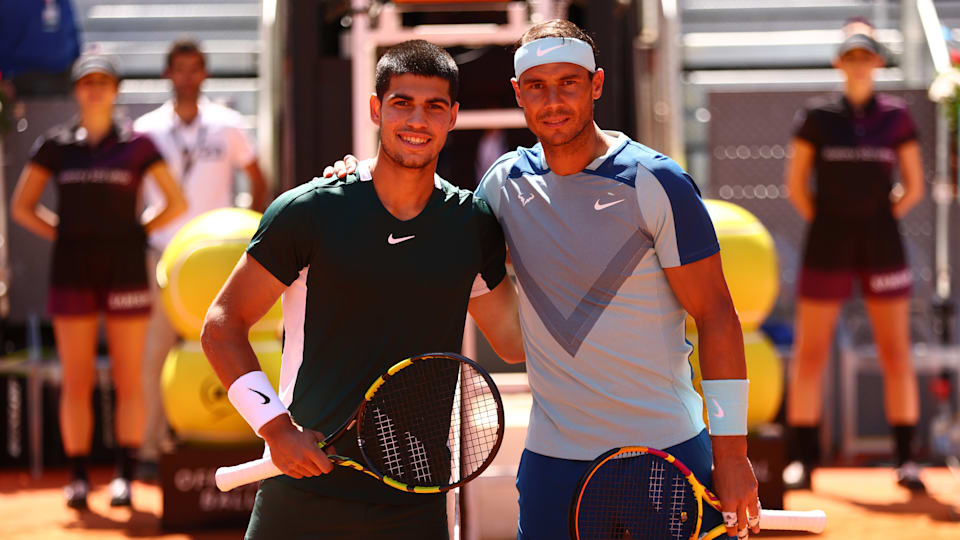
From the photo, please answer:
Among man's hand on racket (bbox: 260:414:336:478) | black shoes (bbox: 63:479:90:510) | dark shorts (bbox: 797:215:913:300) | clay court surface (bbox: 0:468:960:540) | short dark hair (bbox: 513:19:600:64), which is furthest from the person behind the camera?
dark shorts (bbox: 797:215:913:300)

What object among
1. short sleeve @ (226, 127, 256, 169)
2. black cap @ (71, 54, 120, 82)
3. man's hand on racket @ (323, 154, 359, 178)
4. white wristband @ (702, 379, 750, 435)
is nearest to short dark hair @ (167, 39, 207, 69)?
black cap @ (71, 54, 120, 82)

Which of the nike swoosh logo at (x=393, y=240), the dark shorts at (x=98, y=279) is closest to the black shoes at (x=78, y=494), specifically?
the dark shorts at (x=98, y=279)

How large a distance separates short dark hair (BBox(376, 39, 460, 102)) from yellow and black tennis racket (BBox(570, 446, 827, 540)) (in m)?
0.86

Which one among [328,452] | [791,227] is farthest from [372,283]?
[791,227]

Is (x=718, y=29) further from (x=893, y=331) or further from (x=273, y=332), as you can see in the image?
(x=273, y=332)

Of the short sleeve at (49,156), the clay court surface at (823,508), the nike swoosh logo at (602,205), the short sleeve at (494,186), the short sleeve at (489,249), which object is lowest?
the clay court surface at (823,508)

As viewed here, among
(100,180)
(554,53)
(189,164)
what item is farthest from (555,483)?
(189,164)

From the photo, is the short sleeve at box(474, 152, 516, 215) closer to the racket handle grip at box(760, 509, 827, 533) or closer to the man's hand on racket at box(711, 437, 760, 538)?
the man's hand on racket at box(711, 437, 760, 538)

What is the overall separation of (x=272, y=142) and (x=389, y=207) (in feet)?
15.6

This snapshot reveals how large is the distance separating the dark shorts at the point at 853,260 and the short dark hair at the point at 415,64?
12.8 feet

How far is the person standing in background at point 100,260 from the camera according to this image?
5.77 m

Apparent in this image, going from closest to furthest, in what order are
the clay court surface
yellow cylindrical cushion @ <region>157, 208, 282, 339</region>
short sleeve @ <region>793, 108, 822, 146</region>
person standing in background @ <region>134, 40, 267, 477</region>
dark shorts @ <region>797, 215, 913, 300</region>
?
1. yellow cylindrical cushion @ <region>157, 208, 282, 339</region>
2. the clay court surface
3. dark shorts @ <region>797, 215, 913, 300</region>
4. short sleeve @ <region>793, 108, 822, 146</region>
5. person standing in background @ <region>134, 40, 267, 477</region>

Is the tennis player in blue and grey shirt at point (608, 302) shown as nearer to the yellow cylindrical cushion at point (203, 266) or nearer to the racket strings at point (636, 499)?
the racket strings at point (636, 499)

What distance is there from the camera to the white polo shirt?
20.9ft
